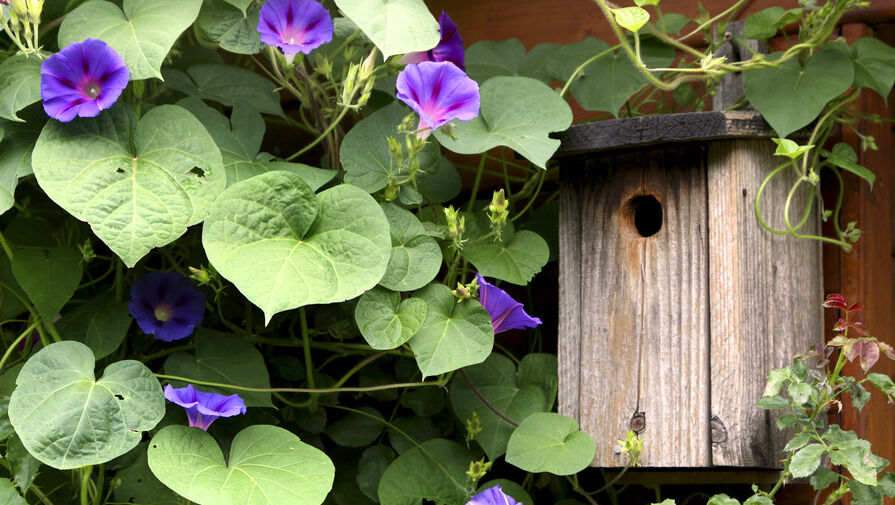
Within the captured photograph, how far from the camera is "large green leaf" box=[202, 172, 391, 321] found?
118 centimetres

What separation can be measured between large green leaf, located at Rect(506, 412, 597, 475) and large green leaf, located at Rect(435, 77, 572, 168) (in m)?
0.40

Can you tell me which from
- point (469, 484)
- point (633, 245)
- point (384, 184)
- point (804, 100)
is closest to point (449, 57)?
point (384, 184)

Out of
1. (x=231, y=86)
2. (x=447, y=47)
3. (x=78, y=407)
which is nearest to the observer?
(x=78, y=407)

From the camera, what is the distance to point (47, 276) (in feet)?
4.70

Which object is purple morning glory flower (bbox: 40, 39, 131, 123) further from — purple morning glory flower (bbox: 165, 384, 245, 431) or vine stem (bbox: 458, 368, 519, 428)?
vine stem (bbox: 458, 368, 519, 428)

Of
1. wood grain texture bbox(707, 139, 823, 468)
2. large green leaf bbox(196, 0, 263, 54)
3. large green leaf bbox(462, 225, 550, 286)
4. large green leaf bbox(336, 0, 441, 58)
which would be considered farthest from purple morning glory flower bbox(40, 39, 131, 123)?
wood grain texture bbox(707, 139, 823, 468)

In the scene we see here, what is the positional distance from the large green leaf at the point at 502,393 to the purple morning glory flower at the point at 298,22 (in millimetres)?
588

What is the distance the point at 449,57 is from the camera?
153 centimetres

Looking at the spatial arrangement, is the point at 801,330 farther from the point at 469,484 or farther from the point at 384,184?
the point at 384,184

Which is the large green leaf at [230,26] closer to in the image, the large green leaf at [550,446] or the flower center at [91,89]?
the flower center at [91,89]

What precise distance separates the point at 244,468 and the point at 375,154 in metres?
0.52

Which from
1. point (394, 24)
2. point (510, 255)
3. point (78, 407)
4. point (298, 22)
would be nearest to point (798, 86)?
point (510, 255)

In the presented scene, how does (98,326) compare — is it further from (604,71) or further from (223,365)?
(604,71)

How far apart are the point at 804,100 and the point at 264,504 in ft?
3.18
